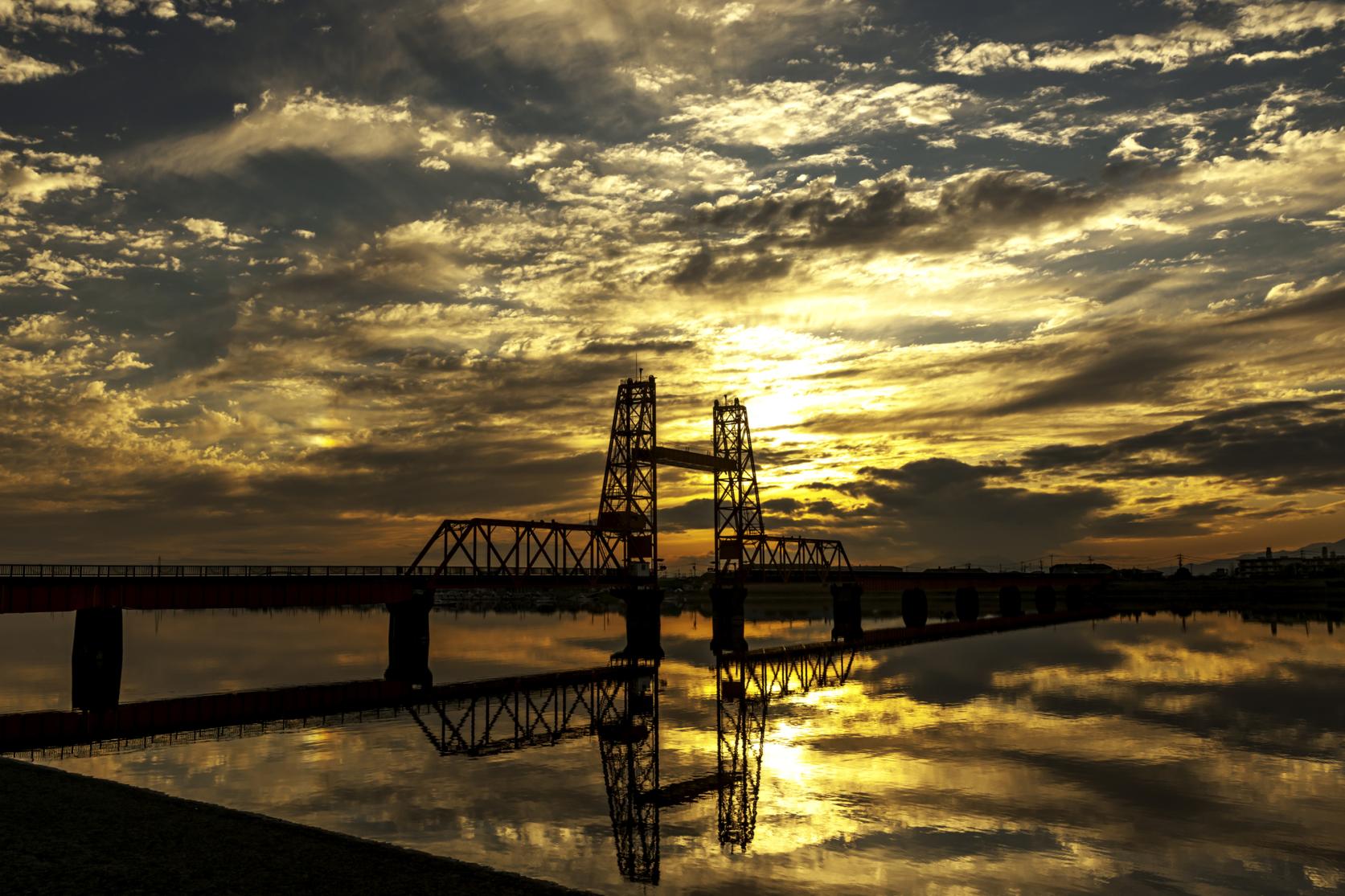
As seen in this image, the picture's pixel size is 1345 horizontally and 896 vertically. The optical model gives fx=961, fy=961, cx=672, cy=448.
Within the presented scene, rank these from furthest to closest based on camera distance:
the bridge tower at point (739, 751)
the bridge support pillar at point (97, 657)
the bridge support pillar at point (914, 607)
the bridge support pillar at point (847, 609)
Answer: the bridge support pillar at point (914, 607)
the bridge support pillar at point (847, 609)
the bridge support pillar at point (97, 657)
the bridge tower at point (739, 751)

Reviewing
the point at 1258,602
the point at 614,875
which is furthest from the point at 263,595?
the point at 1258,602

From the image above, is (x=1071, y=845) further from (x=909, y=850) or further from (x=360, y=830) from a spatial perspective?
(x=360, y=830)

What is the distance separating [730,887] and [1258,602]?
20778 centimetres

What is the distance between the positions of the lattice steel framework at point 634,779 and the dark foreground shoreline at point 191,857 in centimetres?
456

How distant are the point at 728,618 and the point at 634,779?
70.6m

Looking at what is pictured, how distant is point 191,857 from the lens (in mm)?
20438

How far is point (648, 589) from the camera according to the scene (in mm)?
92375

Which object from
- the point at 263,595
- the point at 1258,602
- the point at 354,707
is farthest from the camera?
the point at 1258,602

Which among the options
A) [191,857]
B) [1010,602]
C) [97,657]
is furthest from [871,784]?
[1010,602]

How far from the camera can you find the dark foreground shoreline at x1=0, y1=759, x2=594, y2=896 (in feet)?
60.7

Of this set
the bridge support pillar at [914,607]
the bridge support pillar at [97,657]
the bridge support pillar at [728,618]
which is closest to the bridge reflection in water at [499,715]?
the bridge support pillar at [97,657]

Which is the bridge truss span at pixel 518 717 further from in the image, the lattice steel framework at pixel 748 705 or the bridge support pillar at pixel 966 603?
the bridge support pillar at pixel 966 603

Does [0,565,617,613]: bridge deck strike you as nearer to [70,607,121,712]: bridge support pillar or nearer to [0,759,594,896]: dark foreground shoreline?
[70,607,121,712]: bridge support pillar

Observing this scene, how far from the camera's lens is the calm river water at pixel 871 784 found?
23234mm
